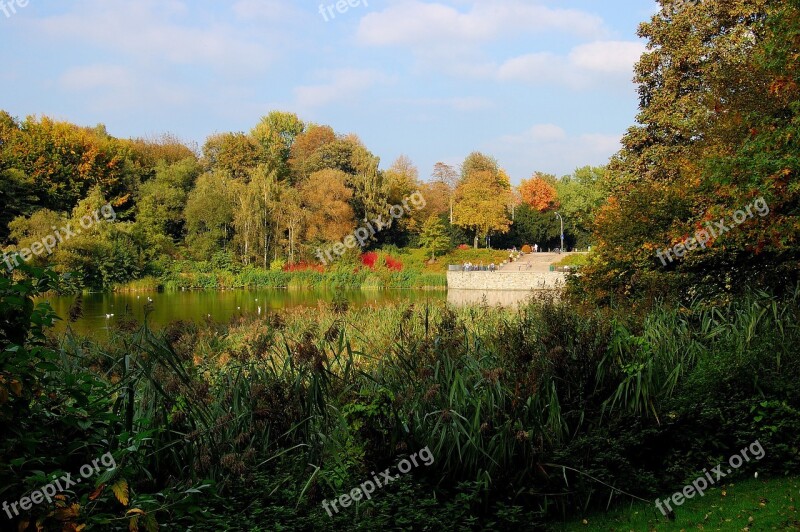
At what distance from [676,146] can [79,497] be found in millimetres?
20294

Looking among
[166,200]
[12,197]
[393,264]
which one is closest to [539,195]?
[393,264]

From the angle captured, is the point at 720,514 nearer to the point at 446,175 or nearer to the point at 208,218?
the point at 208,218

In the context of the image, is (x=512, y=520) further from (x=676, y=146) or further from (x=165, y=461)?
(x=676, y=146)

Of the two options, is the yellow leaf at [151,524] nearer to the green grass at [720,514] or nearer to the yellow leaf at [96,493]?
the yellow leaf at [96,493]

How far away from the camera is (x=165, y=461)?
3752 mm

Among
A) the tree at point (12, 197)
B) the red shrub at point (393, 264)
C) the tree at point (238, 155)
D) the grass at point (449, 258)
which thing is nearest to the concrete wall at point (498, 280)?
the red shrub at point (393, 264)

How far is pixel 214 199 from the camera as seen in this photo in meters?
38.8

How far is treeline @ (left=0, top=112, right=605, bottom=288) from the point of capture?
32.5 m

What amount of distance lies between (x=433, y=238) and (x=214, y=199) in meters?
13.7

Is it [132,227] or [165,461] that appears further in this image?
[132,227]

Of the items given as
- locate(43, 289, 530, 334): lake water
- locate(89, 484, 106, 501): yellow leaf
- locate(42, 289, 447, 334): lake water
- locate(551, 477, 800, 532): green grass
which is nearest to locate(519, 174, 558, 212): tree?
locate(43, 289, 530, 334): lake water

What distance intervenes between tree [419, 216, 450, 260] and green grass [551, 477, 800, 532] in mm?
38333

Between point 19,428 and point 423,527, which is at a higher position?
point 19,428

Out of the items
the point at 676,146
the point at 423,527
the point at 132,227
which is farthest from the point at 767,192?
the point at 132,227
